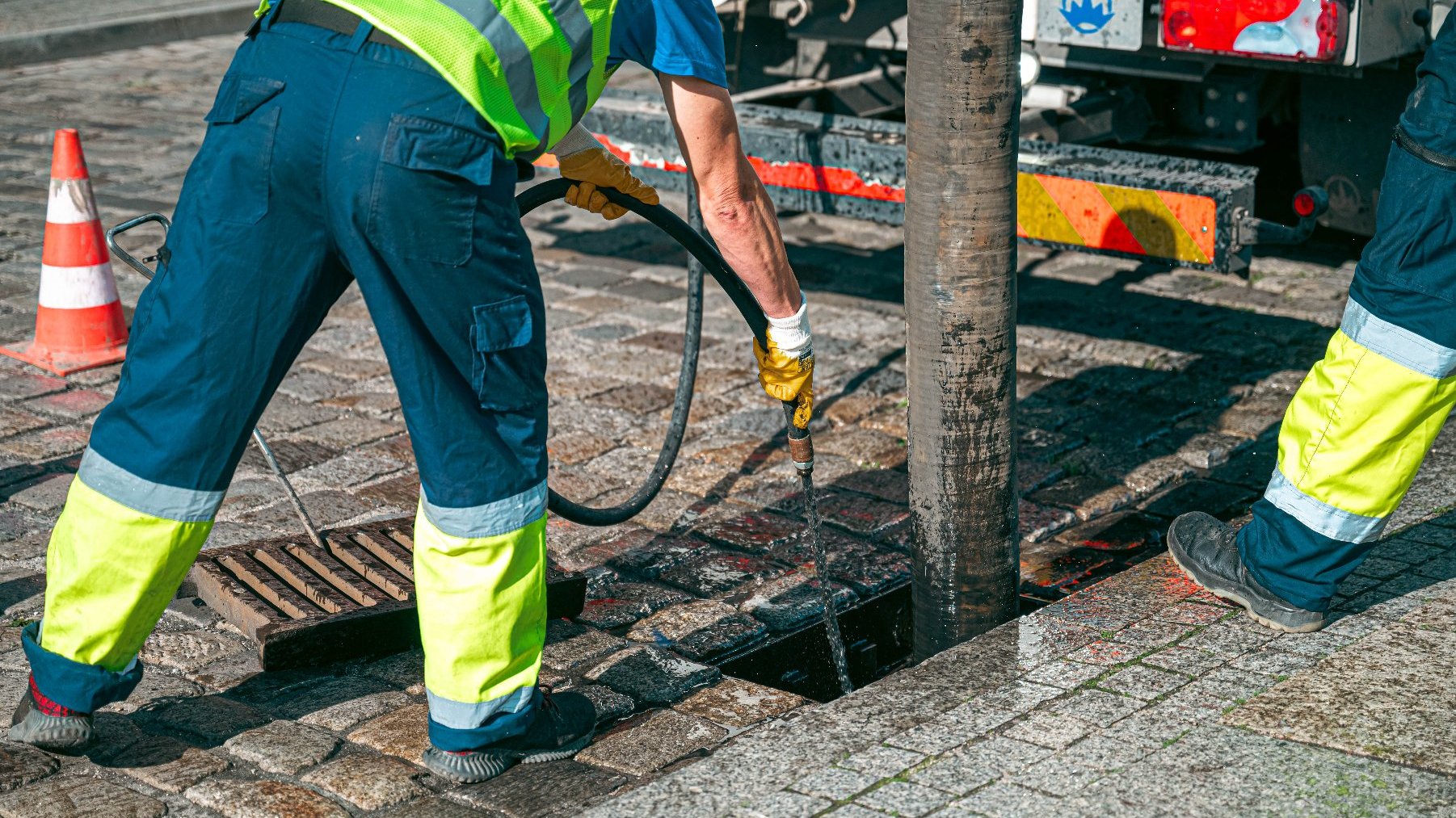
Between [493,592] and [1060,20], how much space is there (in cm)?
308

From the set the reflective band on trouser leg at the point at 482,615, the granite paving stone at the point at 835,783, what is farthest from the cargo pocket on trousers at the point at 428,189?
the granite paving stone at the point at 835,783

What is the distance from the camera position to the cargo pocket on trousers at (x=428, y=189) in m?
2.48

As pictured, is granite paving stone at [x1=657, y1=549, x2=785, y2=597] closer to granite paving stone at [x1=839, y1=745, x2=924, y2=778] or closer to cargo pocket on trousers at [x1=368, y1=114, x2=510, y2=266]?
granite paving stone at [x1=839, y1=745, x2=924, y2=778]

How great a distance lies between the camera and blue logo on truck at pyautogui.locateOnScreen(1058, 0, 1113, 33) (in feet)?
15.8

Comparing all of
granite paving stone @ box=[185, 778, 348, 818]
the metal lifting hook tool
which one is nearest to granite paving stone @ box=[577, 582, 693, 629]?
the metal lifting hook tool

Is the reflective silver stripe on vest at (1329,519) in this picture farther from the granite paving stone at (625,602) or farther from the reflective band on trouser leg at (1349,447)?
the granite paving stone at (625,602)

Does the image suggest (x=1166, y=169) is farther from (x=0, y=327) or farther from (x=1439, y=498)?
(x=0, y=327)

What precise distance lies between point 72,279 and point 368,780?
9.72 feet

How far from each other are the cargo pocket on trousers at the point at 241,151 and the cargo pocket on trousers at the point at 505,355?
0.41 meters

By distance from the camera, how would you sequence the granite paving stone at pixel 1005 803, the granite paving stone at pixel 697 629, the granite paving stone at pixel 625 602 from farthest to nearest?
the granite paving stone at pixel 625 602, the granite paving stone at pixel 697 629, the granite paving stone at pixel 1005 803

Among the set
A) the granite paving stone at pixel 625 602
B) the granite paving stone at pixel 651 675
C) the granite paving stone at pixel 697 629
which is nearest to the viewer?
the granite paving stone at pixel 651 675

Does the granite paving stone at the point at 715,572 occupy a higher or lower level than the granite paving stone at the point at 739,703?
lower

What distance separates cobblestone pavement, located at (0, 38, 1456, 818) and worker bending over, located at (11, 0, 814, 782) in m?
0.26

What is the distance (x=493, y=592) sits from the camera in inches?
106
